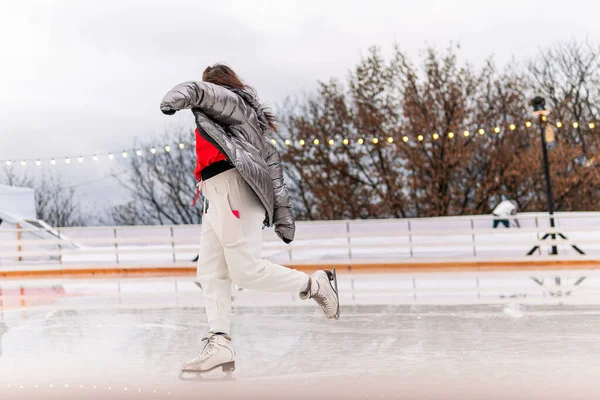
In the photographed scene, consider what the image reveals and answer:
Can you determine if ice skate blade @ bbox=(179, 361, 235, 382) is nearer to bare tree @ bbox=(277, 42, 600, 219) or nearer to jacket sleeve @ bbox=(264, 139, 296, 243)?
jacket sleeve @ bbox=(264, 139, 296, 243)

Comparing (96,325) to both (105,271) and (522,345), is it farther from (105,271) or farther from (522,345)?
(105,271)

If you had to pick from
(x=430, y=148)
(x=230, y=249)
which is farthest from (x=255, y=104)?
(x=430, y=148)

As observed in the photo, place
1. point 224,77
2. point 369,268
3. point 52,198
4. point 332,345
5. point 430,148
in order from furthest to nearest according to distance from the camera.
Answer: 1. point 52,198
2. point 430,148
3. point 369,268
4. point 332,345
5. point 224,77

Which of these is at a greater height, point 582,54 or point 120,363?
point 582,54

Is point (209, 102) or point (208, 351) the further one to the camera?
point (208, 351)

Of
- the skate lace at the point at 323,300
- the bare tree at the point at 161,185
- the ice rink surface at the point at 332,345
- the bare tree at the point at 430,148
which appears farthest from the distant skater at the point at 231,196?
the bare tree at the point at 161,185

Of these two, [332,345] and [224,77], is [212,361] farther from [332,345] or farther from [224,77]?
[224,77]

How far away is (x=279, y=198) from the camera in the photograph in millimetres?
4074

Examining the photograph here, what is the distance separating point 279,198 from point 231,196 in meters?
0.30

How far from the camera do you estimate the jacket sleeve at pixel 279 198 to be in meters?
4.07

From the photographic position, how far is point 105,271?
14.7m

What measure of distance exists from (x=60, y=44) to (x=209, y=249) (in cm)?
2488

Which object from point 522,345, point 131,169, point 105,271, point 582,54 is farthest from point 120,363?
point 131,169

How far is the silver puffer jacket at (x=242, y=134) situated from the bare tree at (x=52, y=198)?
148 ft
